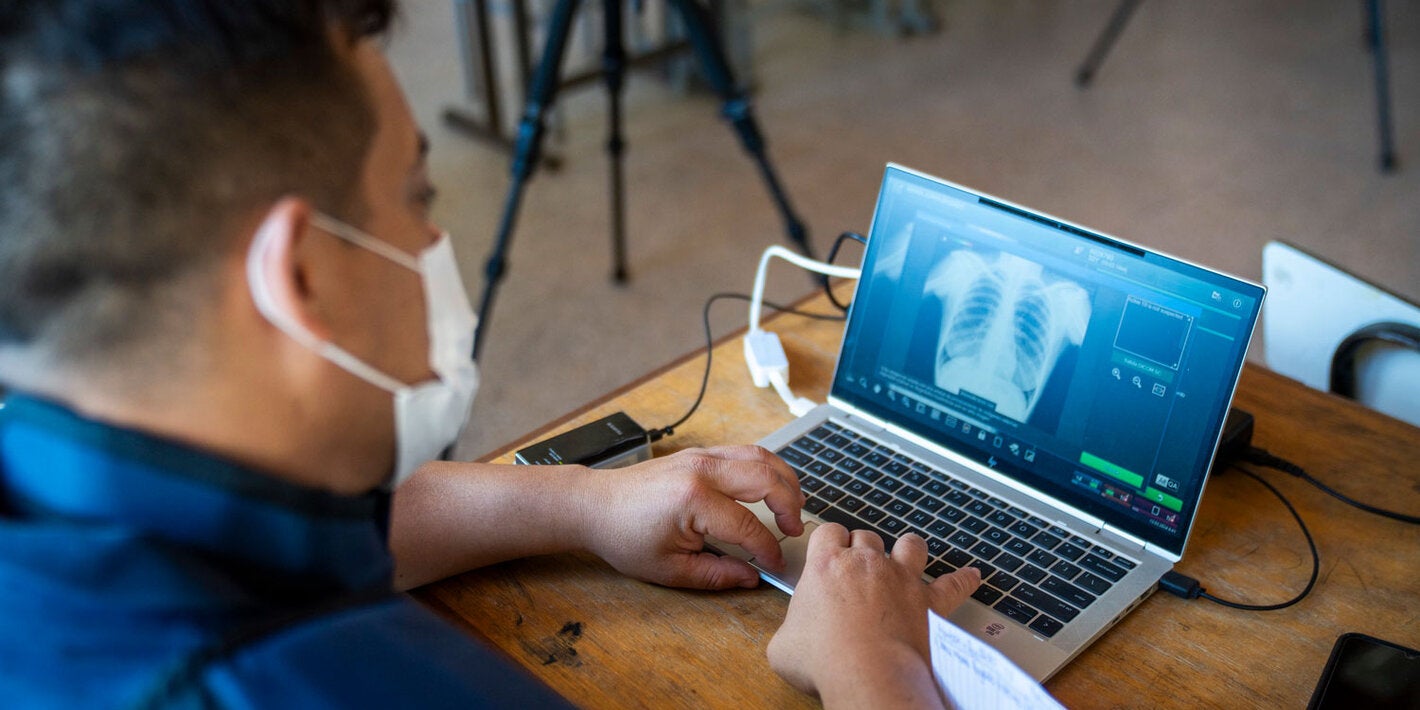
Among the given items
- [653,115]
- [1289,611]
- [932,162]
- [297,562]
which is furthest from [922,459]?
[653,115]

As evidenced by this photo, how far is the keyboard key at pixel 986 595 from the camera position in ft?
2.86

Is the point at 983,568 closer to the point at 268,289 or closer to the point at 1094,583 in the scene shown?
the point at 1094,583

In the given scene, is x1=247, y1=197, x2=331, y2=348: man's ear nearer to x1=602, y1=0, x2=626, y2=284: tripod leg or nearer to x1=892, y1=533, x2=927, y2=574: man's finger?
x1=892, y1=533, x2=927, y2=574: man's finger

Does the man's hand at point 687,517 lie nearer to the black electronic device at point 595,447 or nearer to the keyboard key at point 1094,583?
the black electronic device at point 595,447

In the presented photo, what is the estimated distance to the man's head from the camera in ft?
1.68

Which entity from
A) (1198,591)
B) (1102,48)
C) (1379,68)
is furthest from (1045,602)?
(1102,48)

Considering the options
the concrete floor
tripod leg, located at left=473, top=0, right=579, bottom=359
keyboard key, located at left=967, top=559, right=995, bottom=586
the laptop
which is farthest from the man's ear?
the concrete floor

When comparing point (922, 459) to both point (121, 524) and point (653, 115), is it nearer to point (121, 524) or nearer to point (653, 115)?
point (121, 524)

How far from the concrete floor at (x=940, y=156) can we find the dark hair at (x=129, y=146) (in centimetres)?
163

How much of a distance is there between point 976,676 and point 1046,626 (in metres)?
0.15

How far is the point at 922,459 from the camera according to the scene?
3.38 ft

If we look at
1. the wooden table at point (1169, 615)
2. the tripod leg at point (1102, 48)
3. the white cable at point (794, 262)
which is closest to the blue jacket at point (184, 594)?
the wooden table at point (1169, 615)

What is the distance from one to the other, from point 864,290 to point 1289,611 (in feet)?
1.43

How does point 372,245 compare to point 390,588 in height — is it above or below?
above
